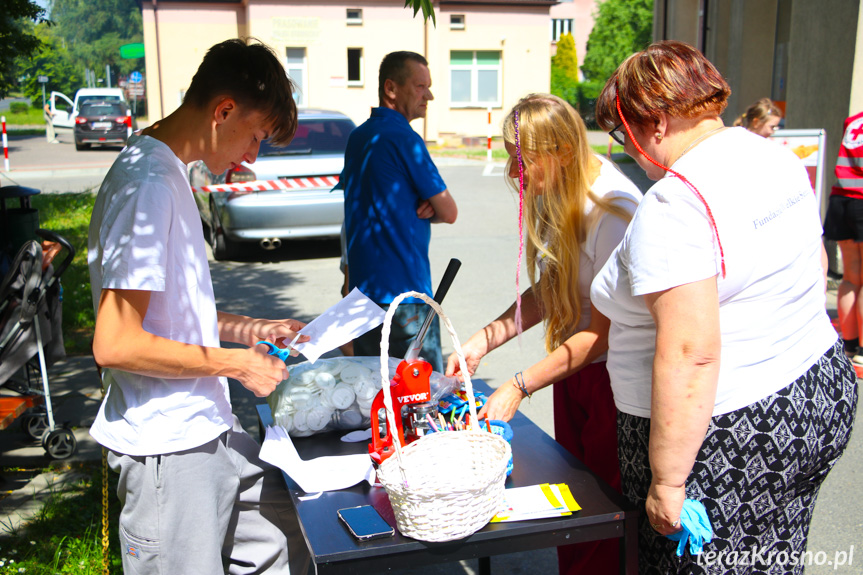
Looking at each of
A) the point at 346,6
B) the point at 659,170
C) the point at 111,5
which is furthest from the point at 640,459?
the point at 111,5

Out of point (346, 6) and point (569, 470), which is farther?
point (346, 6)

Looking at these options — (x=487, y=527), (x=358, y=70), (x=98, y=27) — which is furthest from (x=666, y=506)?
(x=98, y=27)

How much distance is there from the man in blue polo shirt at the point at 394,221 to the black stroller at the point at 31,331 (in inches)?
61.5

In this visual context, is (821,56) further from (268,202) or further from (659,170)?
(659,170)

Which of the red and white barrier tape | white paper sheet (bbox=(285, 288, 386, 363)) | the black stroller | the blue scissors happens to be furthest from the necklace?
the red and white barrier tape

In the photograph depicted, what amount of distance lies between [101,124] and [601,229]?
90.7ft

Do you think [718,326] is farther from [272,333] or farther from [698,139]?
[272,333]

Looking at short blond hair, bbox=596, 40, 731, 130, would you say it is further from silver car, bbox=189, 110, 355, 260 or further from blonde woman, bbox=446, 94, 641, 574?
silver car, bbox=189, 110, 355, 260

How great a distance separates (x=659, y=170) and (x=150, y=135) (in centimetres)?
132

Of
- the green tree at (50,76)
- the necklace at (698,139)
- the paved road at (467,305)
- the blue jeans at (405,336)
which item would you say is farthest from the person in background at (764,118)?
the green tree at (50,76)

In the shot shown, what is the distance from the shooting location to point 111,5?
85938mm

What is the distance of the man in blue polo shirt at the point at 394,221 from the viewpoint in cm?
371

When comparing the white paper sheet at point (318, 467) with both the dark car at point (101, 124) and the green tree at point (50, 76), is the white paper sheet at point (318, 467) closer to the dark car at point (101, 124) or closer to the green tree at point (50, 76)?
the dark car at point (101, 124)

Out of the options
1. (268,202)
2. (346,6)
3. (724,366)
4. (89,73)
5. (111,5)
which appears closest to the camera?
(724,366)
